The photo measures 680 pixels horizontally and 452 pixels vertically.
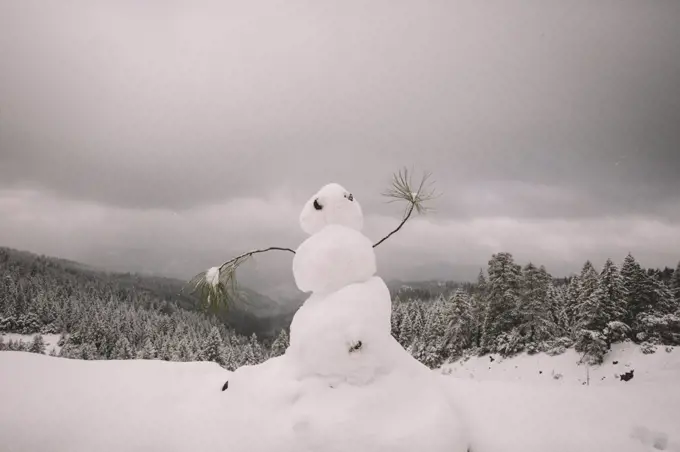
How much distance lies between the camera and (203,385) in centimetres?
443

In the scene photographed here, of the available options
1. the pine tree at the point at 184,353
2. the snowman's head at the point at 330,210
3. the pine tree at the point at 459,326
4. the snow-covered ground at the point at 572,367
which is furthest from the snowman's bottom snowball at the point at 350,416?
the pine tree at the point at 184,353

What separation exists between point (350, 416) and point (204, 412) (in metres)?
Result: 1.76

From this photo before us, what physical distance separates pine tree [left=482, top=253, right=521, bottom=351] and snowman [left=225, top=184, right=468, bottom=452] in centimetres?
2508

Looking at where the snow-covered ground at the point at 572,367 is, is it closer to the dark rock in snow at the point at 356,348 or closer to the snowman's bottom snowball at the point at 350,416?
the snowman's bottom snowball at the point at 350,416

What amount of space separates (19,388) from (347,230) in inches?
174

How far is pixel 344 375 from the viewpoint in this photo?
371cm

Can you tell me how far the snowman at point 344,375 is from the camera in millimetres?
3340

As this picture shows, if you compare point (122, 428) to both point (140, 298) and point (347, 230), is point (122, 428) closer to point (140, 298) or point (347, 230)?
point (347, 230)

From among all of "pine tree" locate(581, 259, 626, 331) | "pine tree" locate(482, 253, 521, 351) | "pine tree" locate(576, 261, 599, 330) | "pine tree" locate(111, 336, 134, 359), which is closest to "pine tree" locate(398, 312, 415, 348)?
"pine tree" locate(482, 253, 521, 351)

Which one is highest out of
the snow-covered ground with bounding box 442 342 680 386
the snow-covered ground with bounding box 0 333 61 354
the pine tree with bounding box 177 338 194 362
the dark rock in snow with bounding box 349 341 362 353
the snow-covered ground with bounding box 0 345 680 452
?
the dark rock in snow with bounding box 349 341 362 353

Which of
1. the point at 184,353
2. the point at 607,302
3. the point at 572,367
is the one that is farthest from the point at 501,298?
the point at 184,353

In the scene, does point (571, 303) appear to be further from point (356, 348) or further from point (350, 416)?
point (350, 416)

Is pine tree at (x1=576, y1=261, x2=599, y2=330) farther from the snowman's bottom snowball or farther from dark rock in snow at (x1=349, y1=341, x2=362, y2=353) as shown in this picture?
dark rock in snow at (x1=349, y1=341, x2=362, y2=353)

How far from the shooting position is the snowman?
3.34m
